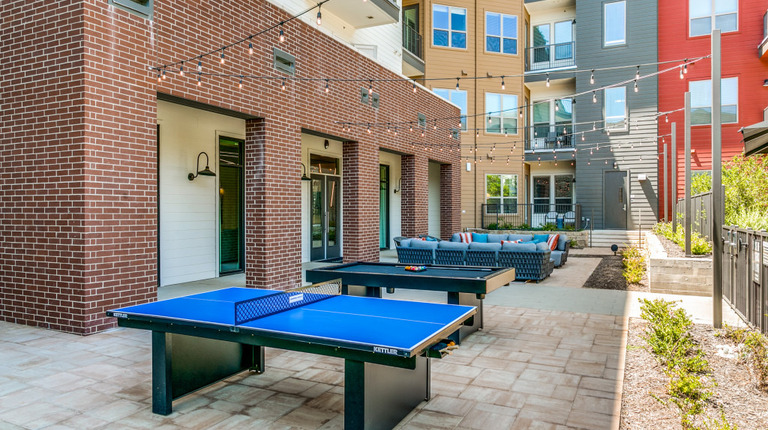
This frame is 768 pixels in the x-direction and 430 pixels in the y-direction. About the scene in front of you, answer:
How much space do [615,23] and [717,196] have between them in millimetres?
16611

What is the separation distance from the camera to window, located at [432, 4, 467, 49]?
2050cm

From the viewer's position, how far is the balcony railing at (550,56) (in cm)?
2198

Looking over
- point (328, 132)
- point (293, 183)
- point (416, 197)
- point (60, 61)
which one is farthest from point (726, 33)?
point (60, 61)

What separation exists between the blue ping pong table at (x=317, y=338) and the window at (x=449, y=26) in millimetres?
18138

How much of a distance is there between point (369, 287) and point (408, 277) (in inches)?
34.8

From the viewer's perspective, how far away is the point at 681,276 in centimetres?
884

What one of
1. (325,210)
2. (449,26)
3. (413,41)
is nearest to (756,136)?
(325,210)

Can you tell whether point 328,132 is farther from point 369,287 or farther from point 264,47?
point 369,287

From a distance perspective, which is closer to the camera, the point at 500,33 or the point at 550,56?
the point at 500,33

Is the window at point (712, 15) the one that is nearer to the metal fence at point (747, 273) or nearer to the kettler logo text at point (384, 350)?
the metal fence at point (747, 273)

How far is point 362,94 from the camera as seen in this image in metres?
12.0

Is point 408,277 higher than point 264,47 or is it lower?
lower

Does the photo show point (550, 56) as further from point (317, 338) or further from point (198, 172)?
point (317, 338)

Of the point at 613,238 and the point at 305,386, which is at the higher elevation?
the point at 613,238
